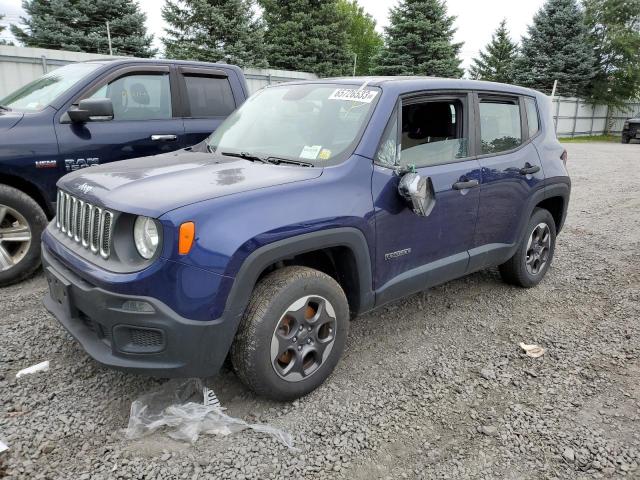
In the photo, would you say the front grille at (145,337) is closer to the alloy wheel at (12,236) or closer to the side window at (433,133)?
the side window at (433,133)

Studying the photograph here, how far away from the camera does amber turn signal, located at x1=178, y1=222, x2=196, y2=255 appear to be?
2.34m

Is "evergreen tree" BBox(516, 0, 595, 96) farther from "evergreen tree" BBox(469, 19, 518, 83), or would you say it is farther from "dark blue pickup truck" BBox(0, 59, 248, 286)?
"dark blue pickup truck" BBox(0, 59, 248, 286)

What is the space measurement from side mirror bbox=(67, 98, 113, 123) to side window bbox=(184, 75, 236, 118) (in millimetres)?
1185

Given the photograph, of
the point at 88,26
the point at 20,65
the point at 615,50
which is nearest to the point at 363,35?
the point at 615,50

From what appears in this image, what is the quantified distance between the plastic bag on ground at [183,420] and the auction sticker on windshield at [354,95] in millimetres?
2048

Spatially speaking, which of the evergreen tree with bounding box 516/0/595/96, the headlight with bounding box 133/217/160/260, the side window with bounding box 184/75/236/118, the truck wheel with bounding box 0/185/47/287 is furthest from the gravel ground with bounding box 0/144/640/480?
the evergreen tree with bounding box 516/0/595/96

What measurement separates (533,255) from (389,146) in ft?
7.49

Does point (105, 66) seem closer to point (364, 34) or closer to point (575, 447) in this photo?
point (575, 447)

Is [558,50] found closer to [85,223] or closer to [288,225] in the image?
[288,225]

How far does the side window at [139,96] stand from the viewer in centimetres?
489

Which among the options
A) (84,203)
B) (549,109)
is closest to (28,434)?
(84,203)

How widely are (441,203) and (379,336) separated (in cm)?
110

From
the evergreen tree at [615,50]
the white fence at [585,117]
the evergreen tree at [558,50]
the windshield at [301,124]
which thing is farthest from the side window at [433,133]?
the evergreen tree at [615,50]

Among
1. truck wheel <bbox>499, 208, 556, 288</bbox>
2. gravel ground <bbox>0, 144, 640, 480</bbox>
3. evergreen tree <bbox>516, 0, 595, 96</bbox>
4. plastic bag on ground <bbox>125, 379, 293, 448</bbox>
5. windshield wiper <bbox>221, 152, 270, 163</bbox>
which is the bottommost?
gravel ground <bbox>0, 144, 640, 480</bbox>
